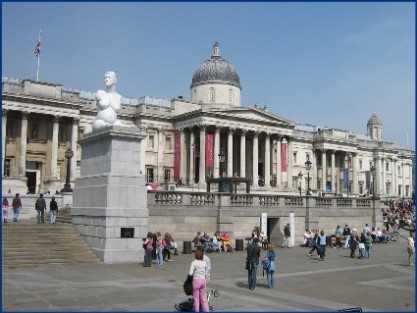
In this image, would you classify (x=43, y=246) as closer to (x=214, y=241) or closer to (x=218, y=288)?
(x=218, y=288)

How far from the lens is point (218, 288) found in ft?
50.6

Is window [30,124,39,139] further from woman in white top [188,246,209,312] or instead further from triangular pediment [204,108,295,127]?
woman in white top [188,246,209,312]

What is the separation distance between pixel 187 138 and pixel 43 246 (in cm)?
4708

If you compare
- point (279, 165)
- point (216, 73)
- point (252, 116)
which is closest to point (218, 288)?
point (252, 116)

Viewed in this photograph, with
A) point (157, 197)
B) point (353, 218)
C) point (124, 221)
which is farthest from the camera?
point (353, 218)

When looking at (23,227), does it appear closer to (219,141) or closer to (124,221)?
(124,221)

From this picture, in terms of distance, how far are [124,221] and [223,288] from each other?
7.60 meters

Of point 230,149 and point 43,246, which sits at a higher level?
point 230,149

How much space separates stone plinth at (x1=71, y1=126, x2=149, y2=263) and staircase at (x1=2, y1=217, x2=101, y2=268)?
634mm

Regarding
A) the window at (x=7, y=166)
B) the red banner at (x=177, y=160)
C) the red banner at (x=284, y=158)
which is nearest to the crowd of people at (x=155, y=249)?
the window at (x=7, y=166)

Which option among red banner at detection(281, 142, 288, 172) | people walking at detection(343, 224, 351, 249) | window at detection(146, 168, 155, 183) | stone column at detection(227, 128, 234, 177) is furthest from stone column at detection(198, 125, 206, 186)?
people walking at detection(343, 224, 351, 249)

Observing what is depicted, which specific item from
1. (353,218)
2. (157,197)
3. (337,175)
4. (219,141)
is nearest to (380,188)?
(337,175)

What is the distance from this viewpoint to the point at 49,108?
56906 mm

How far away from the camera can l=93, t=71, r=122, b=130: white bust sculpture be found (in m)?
23.5
